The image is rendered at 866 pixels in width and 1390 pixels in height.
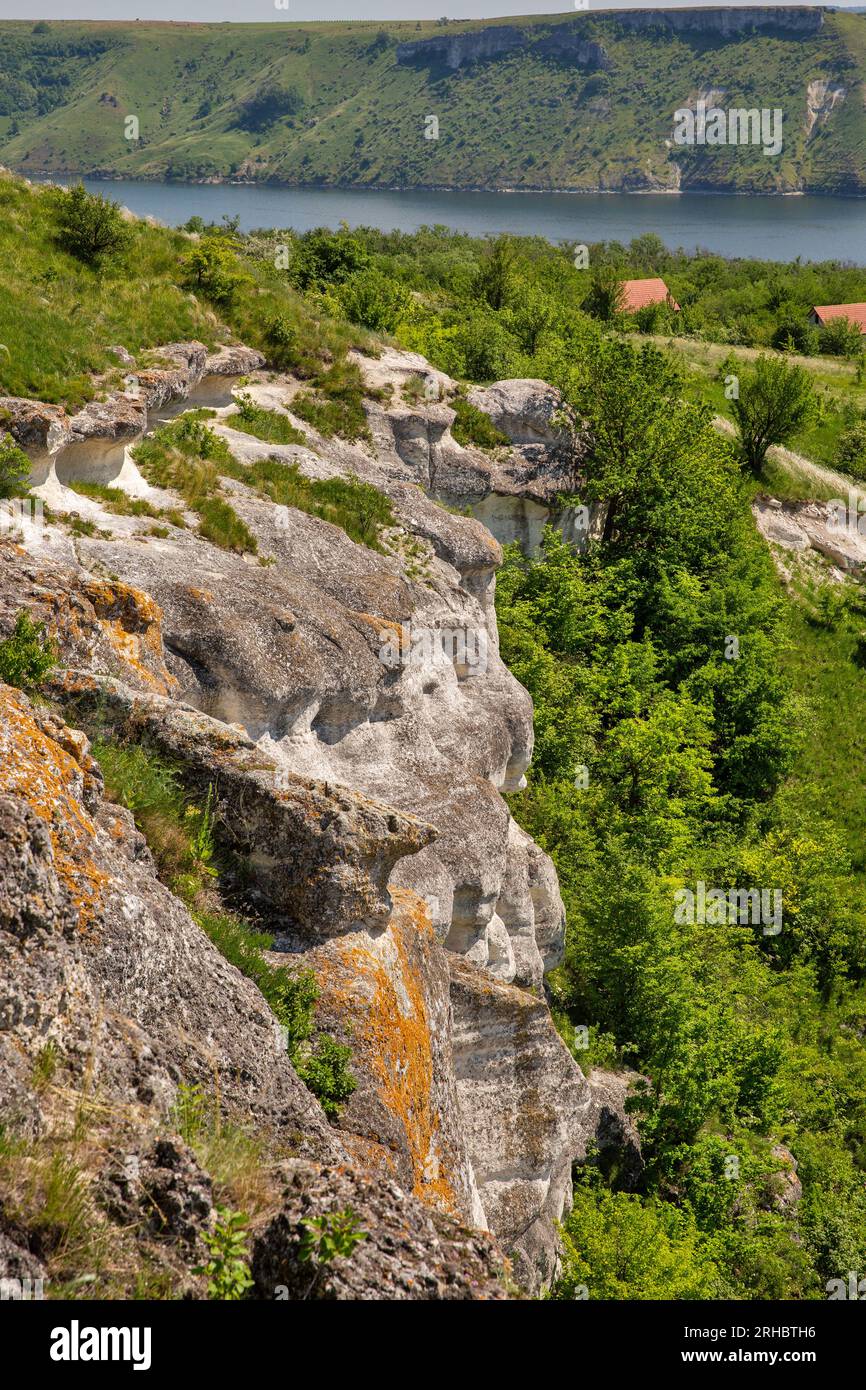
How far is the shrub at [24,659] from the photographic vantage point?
8539 millimetres

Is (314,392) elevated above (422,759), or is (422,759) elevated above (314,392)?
(314,392)

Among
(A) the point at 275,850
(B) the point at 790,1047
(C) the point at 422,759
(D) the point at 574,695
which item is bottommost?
(B) the point at 790,1047

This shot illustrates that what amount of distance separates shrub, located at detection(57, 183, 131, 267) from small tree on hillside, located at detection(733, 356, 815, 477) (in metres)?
33.2

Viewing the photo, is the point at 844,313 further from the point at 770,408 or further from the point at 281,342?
the point at 281,342

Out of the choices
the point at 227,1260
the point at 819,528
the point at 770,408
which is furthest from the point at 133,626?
the point at 819,528

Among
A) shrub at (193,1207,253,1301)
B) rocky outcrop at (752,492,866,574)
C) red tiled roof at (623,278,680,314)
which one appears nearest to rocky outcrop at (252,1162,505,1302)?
shrub at (193,1207,253,1301)

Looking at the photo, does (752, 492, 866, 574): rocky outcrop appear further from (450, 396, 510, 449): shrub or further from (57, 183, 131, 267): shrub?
(57, 183, 131, 267): shrub

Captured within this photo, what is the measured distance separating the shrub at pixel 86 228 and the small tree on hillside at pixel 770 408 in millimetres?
33204

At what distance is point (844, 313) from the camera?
78125 mm

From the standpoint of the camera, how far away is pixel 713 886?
28.4 meters

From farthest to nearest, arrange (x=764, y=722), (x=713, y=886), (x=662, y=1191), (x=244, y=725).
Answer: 1. (x=764, y=722)
2. (x=713, y=886)
3. (x=662, y=1191)
4. (x=244, y=725)

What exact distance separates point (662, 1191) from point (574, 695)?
14.2 meters
